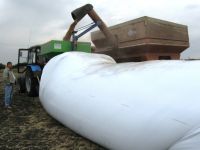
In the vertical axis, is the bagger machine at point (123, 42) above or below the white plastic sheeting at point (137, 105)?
above

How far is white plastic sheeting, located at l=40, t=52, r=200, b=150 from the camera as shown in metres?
2.93

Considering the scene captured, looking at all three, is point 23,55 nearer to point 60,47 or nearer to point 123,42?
point 60,47

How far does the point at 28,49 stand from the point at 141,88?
8013 millimetres

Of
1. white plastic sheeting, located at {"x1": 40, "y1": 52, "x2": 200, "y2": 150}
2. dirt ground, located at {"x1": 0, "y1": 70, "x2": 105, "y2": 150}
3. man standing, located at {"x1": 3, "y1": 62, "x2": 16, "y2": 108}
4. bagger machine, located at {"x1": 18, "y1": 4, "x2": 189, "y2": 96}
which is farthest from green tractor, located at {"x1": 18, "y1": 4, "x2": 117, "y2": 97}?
white plastic sheeting, located at {"x1": 40, "y1": 52, "x2": 200, "y2": 150}

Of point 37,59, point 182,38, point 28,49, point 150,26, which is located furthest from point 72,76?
point 28,49

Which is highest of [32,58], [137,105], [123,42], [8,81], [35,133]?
[123,42]

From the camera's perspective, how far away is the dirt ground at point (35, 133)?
4555mm

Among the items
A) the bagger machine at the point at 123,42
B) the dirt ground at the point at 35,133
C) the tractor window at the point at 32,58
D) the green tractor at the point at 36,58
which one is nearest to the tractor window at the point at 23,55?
the green tractor at the point at 36,58

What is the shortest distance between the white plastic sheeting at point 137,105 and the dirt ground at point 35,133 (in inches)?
11.7

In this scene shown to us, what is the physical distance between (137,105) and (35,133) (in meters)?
2.60

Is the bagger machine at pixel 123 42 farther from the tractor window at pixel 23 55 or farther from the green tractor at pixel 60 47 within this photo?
the tractor window at pixel 23 55

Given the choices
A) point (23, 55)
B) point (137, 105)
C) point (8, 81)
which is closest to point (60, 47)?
point (8, 81)

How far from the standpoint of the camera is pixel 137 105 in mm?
3246

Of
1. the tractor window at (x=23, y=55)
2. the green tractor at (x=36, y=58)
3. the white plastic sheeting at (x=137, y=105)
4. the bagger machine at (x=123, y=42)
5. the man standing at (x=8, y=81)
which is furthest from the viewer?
the tractor window at (x=23, y=55)
